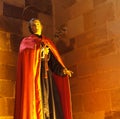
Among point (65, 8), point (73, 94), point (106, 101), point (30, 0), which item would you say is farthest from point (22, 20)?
point (106, 101)

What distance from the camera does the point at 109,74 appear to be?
2781 millimetres

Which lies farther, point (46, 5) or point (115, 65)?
point (46, 5)

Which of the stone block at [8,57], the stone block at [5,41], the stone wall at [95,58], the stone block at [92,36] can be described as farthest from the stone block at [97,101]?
the stone block at [5,41]

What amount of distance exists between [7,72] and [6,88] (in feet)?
0.55

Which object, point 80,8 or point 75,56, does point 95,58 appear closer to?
point 75,56

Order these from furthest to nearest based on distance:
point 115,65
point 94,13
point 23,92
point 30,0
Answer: point 30,0
point 94,13
point 115,65
point 23,92

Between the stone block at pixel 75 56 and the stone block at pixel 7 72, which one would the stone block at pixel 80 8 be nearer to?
the stone block at pixel 75 56

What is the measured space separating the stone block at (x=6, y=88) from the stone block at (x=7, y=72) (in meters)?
0.05

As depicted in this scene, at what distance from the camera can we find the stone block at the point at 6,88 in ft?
9.31

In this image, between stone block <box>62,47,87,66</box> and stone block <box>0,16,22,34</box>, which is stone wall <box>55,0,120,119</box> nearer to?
stone block <box>62,47,87,66</box>

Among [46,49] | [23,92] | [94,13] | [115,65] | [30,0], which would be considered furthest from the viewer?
[30,0]

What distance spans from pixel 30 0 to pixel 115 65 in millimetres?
1318

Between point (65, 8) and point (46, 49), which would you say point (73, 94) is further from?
point (65, 8)

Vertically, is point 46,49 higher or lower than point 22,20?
lower
